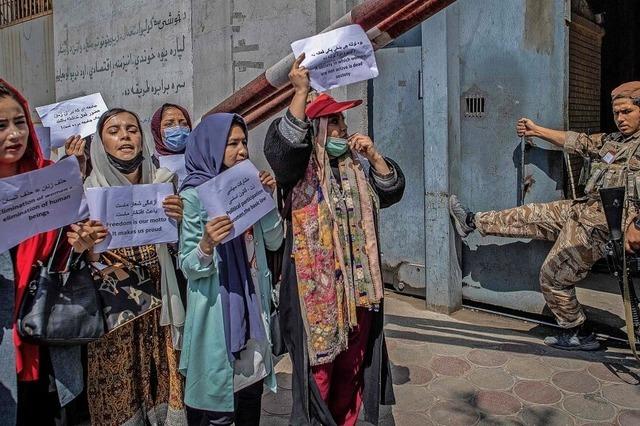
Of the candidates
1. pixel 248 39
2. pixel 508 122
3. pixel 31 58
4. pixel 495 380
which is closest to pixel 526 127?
pixel 508 122

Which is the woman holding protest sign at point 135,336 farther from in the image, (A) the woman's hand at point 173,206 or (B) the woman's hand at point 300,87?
(B) the woman's hand at point 300,87

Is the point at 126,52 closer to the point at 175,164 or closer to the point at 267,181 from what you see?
the point at 175,164

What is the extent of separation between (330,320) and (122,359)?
2.96ft

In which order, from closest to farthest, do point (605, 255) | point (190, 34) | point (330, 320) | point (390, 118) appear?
point (330, 320), point (605, 255), point (390, 118), point (190, 34)

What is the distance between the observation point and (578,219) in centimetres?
360

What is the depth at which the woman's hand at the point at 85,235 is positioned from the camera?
6.54 ft

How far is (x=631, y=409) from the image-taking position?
2.92 meters

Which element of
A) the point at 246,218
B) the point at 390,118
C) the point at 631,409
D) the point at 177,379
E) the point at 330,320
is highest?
the point at 390,118

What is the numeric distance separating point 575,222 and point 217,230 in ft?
8.49

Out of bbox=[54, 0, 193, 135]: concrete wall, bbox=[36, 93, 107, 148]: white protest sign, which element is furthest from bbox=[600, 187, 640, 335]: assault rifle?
bbox=[54, 0, 193, 135]: concrete wall

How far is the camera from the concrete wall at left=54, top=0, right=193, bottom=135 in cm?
645

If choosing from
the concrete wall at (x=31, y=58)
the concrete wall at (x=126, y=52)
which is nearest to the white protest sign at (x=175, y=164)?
the concrete wall at (x=126, y=52)

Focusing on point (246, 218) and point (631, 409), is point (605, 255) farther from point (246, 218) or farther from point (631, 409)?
point (246, 218)

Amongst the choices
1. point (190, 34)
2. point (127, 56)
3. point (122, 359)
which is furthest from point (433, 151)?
point (127, 56)
